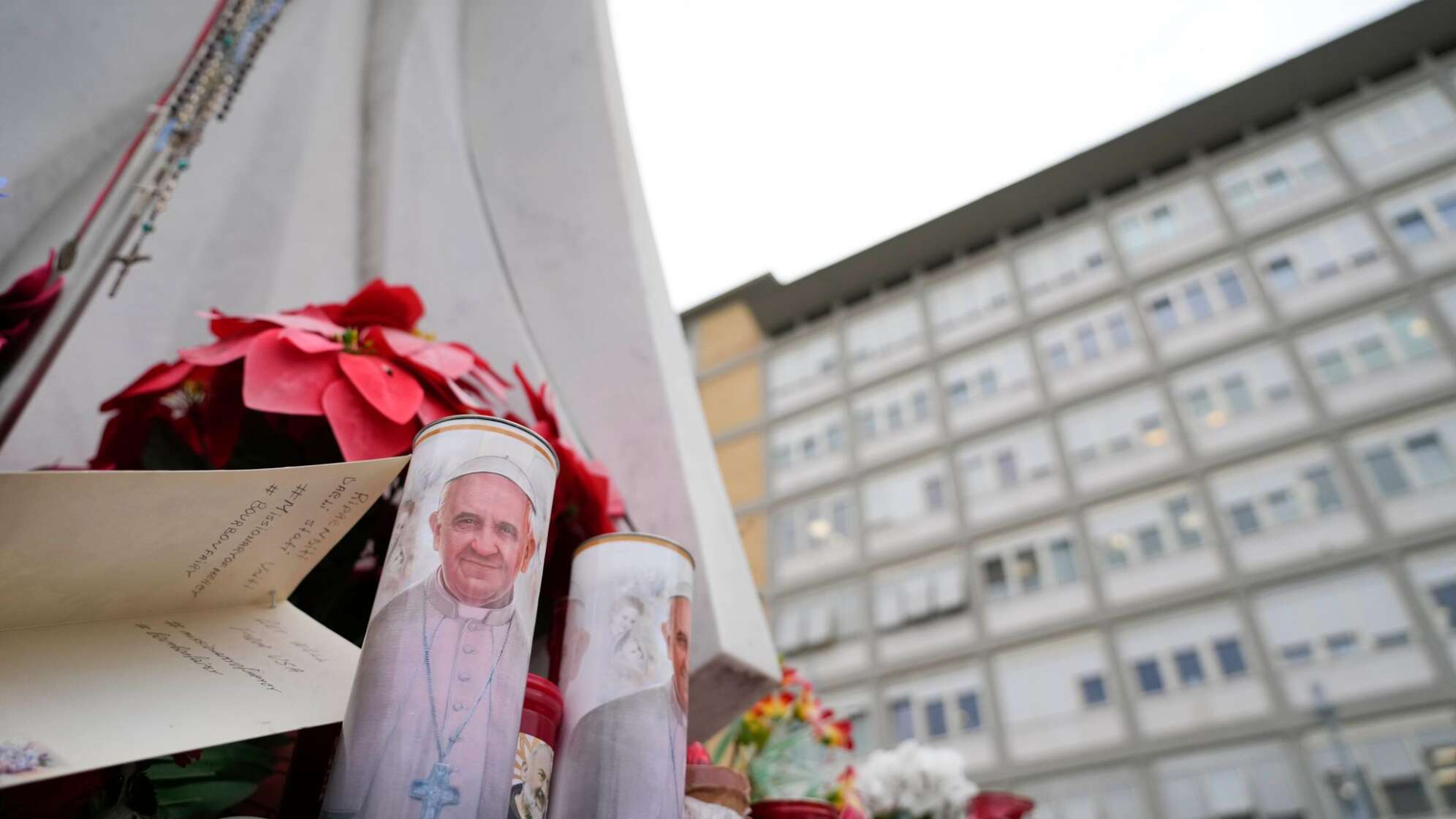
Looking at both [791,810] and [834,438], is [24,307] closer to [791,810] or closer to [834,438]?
[791,810]

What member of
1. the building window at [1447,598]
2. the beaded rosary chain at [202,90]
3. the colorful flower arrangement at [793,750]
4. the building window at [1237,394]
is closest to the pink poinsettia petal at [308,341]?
the beaded rosary chain at [202,90]

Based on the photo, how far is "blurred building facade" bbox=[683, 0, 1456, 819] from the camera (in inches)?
326

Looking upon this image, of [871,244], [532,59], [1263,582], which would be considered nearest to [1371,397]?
[1263,582]

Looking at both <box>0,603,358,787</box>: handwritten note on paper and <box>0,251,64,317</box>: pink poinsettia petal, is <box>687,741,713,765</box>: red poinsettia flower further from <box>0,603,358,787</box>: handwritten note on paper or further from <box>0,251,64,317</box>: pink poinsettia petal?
<box>0,251,64,317</box>: pink poinsettia petal

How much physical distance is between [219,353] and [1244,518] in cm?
1037

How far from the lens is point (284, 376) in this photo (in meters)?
0.50

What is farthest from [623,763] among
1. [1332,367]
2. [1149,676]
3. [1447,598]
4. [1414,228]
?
[1414,228]

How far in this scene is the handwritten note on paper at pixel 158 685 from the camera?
30 centimetres

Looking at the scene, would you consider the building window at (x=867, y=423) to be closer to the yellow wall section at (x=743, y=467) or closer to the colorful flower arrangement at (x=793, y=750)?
the yellow wall section at (x=743, y=467)

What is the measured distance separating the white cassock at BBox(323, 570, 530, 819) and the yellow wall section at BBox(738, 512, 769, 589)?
1159 centimetres

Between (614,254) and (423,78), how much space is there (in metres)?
0.42

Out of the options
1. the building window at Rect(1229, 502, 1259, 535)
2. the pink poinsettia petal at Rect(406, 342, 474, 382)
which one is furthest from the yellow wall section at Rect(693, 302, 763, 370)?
the pink poinsettia petal at Rect(406, 342, 474, 382)

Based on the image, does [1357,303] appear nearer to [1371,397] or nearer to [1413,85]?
[1371,397]

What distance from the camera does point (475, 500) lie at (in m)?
0.40
